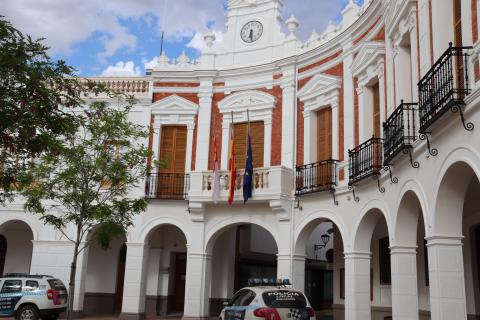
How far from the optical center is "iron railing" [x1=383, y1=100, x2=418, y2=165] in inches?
435

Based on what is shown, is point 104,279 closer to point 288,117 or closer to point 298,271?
point 298,271

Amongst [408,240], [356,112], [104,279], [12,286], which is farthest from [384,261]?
[12,286]

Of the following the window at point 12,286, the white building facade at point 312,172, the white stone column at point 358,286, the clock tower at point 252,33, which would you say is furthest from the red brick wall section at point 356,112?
the window at point 12,286

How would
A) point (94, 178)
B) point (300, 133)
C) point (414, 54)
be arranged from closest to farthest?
point (414, 54) → point (94, 178) → point (300, 133)

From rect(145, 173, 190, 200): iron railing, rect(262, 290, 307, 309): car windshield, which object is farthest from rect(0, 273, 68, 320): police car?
rect(262, 290, 307, 309): car windshield

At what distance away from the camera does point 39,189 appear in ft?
47.4

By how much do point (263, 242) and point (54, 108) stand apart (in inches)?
708

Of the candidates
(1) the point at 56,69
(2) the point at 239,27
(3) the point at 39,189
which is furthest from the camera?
(2) the point at 239,27

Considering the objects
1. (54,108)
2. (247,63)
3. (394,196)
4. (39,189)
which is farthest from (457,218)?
(247,63)

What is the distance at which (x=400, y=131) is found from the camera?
11445 mm

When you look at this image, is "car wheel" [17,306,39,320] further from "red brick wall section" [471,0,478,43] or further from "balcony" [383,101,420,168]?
"red brick wall section" [471,0,478,43]

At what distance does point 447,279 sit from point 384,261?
7656mm

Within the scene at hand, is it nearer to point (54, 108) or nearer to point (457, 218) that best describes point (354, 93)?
point (457, 218)

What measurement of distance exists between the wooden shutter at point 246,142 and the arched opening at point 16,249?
9683mm
